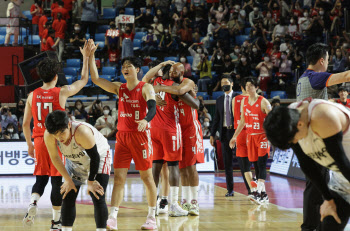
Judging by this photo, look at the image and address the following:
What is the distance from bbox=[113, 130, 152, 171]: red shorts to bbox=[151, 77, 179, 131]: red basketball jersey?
1090 mm

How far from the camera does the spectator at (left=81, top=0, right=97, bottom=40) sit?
20.1m

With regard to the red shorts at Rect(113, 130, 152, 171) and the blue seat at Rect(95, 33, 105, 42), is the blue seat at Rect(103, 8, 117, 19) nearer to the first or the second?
the blue seat at Rect(95, 33, 105, 42)

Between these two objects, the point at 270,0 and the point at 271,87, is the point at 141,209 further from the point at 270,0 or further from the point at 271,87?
the point at 270,0

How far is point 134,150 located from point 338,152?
3.34 m

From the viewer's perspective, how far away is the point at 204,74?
18.6 metres

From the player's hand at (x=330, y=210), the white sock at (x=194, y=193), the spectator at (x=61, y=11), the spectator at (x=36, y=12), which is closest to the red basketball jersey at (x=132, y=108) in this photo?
the white sock at (x=194, y=193)

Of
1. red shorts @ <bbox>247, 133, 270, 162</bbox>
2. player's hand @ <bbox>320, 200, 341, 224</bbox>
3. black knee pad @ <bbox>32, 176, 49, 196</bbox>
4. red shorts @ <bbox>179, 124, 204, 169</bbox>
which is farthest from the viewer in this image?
red shorts @ <bbox>247, 133, 270, 162</bbox>

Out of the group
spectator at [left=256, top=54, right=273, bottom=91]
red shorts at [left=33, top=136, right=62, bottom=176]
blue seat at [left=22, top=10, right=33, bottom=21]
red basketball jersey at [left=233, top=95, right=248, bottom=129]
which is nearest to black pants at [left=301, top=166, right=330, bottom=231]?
red shorts at [left=33, top=136, right=62, bottom=176]

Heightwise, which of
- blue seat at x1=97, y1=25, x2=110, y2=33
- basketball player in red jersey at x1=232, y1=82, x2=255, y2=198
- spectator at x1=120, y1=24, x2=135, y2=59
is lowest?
basketball player in red jersey at x1=232, y1=82, x2=255, y2=198

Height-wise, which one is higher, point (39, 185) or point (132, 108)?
point (132, 108)

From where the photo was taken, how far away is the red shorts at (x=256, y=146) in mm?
8930

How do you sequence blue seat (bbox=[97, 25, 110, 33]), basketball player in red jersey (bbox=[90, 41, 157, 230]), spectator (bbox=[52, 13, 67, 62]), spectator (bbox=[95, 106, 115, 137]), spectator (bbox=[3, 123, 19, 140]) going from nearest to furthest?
basketball player in red jersey (bbox=[90, 41, 157, 230]) → spectator (bbox=[3, 123, 19, 140]) → spectator (bbox=[95, 106, 115, 137]) → spectator (bbox=[52, 13, 67, 62]) → blue seat (bbox=[97, 25, 110, 33])

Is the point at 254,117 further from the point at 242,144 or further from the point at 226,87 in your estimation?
the point at 226,87

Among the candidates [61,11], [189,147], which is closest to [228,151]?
[189,147]
